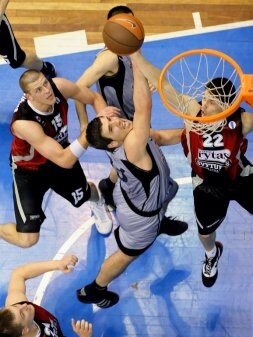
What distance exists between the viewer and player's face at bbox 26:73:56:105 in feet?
15.0

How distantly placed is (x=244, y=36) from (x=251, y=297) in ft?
10.2

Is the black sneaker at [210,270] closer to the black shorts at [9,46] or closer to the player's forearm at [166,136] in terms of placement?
the player's forearm at [166,136]

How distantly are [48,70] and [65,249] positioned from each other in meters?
2.06

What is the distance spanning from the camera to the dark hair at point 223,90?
Answer: 4180 millimetres

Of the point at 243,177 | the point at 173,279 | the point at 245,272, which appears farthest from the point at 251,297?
the point at 243,177

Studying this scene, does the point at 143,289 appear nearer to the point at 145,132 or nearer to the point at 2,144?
the point at 145,132

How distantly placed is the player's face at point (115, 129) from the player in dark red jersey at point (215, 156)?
387 mm

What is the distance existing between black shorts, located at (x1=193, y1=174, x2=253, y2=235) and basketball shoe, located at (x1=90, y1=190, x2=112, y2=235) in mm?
1106

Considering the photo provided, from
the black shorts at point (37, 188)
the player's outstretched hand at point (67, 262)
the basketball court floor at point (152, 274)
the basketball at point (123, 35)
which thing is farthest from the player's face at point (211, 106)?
the basketball court floor at point (152, 274)

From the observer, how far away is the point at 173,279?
17.3 ft

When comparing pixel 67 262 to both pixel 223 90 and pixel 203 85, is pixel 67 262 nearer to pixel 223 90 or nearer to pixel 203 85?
pixel 223 90

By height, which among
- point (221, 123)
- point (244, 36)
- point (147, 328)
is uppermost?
point (221, 123)

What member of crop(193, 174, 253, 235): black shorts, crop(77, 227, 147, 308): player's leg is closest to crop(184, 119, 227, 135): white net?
crop(193, 174, 253, 235): black shorts

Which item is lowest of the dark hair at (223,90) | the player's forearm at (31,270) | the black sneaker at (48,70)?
the player's forearm at (31,270)
